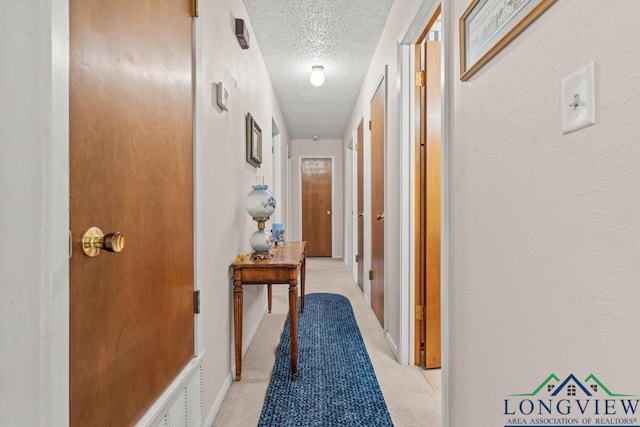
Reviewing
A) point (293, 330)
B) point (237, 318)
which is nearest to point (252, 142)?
point (237, 318)

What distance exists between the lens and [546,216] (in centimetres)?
80


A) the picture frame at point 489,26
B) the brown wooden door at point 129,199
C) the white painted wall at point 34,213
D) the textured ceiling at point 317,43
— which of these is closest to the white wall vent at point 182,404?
the brown wooden door at point 129,199

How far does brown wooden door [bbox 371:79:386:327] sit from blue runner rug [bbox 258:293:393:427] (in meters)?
0.42

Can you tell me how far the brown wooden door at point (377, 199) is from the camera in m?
2.90

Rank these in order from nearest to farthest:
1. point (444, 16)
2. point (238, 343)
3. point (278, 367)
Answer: point (444, 16) < point (238, 343) < point (278, 367)

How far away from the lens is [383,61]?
280 centimetres

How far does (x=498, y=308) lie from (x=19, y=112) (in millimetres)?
1207

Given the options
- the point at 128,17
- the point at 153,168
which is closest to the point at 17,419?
the point at 153,168

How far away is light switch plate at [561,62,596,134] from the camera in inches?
26.0

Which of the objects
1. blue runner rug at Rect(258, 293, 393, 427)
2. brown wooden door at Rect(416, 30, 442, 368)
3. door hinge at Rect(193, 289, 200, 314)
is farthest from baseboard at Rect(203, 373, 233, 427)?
brown wooden door at Rect(416, 30, 442, 368)

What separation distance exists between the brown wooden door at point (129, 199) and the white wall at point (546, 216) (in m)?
1.04

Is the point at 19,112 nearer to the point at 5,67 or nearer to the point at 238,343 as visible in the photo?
the point at 5,67

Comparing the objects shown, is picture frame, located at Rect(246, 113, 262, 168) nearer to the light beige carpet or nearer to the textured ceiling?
the textured ceiling

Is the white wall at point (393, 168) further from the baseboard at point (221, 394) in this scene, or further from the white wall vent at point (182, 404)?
the white wall vent at point (182, 404)
